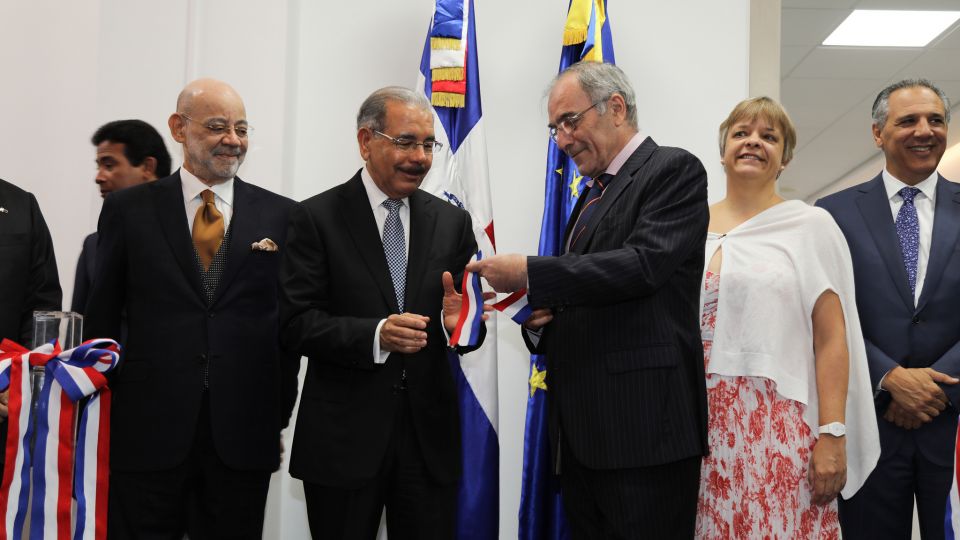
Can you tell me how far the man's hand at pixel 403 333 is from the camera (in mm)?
2324

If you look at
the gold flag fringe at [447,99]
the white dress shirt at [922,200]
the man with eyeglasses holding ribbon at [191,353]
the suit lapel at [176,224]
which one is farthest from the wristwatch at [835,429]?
the gold flag fringe at [447,99]

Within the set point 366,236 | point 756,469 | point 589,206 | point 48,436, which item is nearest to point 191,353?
point 48,436

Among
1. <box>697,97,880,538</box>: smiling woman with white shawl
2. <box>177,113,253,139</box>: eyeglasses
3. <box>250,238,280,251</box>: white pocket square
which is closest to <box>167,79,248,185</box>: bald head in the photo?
<box>177,113,253,139</box>: eyeglasses

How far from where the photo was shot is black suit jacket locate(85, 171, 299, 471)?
254 cm

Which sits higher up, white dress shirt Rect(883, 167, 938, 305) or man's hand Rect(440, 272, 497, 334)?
white dress shirt Rect(883, 167, 938, 305)

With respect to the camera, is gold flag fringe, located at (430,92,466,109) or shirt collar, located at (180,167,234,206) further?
gold flag fringe, located at (430,92,466,109)

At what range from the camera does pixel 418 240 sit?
2.66m

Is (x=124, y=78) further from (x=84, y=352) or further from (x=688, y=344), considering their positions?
(x=688, y=344)

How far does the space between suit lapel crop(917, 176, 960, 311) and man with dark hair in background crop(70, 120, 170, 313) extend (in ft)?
9.70

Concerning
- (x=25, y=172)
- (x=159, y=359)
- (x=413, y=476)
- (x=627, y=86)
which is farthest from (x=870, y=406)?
Result: (x=25, y=172)

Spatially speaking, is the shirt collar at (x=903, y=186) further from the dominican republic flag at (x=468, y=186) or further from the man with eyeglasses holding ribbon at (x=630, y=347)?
the dominican republic flag at (x=468, y=186)

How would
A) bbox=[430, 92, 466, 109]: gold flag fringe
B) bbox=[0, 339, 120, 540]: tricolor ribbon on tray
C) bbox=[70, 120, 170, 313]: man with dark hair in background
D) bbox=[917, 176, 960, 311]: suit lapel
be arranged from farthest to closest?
1. bbox=[430, 92, 466, 109]: gold flag fringe
2. bbox=[70, 120, 170, 313]: man with dark hair in background
3. bbox=[917, 176, 960, 311]: suit lapel
4. bbox=[0, 339, 120, 540]: tricolor ribbon on tray

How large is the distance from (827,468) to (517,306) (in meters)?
1.04

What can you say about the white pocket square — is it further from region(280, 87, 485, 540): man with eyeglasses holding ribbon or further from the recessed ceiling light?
the recessed ceiling light
